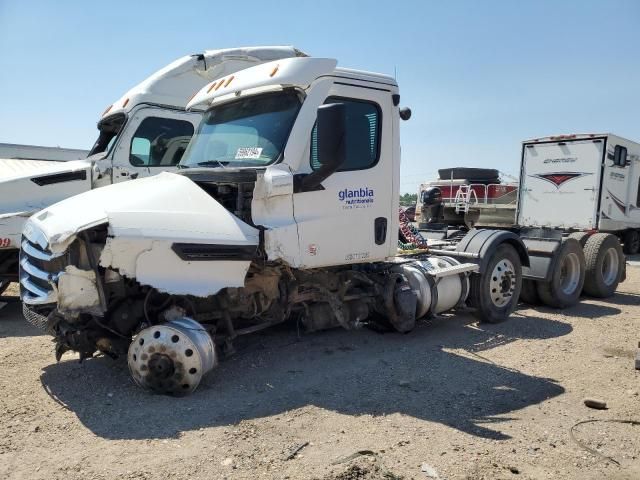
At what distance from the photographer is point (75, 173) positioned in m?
7.72

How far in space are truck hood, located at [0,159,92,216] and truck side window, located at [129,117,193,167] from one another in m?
0.73

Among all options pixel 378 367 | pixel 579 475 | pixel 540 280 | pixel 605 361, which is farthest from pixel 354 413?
pixel 540 280

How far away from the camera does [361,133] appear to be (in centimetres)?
538

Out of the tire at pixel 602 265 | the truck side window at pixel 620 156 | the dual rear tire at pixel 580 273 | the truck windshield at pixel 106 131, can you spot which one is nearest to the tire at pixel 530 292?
the dual rear tire at pixel 580 273

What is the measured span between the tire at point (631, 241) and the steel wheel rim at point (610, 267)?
8.13 meters

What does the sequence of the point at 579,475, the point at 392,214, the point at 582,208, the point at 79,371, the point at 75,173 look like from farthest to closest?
1. the point at 582,208
2. the point at 75,173
3. the point at 392,214
4. the point at 79,371
5. the point at 579,475

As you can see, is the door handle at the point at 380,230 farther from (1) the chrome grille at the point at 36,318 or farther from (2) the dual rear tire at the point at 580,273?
(2) the dual rear tire at the point at 580,273

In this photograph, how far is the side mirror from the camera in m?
4.29

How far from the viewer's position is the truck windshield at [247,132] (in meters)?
4.83

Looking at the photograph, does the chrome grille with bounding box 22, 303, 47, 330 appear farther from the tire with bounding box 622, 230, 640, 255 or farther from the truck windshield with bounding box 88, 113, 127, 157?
the tire with bounding box 622, 230, 640, 255

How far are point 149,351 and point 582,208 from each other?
11822 mm

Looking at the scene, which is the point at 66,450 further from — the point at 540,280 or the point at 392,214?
the point at 540,280

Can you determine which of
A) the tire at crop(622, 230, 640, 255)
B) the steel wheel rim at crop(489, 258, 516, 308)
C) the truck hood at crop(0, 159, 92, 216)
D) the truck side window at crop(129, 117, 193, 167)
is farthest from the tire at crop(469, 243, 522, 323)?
the tire at crop(622, 230, 640, 255)

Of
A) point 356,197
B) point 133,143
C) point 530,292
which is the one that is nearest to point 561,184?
point 530,292
